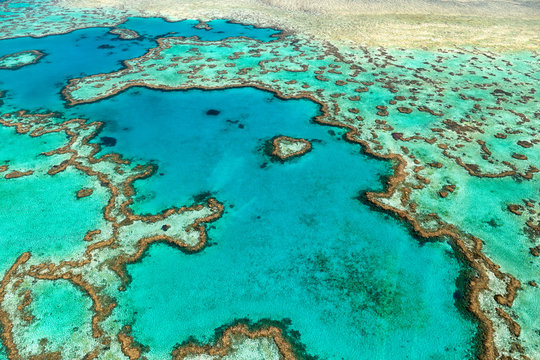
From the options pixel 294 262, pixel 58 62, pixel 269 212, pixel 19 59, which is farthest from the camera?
pixel 19 59

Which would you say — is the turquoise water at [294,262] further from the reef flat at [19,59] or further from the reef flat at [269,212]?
the reef flat at [19,59]

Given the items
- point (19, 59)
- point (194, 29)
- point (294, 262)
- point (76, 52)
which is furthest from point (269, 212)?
point (194, 29)

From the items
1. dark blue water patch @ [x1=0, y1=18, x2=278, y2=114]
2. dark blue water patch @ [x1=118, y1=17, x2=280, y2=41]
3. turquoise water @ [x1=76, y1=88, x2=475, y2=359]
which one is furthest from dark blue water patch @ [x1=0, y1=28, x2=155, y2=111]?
turquoise water @ [x1=76, y1=88, x2=475, y2=359]

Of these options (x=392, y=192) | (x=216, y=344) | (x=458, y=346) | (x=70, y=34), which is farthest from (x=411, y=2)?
(x=216, y=344)

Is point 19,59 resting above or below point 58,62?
below

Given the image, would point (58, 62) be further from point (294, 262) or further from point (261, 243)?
point (294, 262)

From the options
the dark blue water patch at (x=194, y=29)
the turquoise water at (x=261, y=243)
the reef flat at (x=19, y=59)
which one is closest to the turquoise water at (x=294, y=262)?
the turquoise water at (x=261, y=243)
